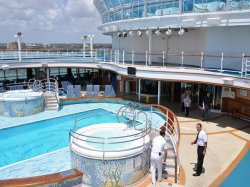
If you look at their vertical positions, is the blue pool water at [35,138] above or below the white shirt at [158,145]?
below

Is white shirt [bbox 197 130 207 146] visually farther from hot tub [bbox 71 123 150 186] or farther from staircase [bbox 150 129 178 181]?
hot tub [bbox 71 123 150 186]

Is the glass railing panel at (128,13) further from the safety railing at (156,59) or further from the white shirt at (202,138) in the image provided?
the white shirt at (202,138)

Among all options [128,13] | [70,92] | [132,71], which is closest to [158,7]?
[128,13]

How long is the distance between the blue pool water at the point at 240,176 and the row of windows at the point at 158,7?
28.3 ft

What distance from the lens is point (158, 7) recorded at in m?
17.7

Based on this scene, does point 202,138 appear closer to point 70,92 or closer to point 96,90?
point 96,90

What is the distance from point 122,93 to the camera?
2186 centimetres

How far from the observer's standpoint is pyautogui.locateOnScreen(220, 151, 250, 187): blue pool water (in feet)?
27.2

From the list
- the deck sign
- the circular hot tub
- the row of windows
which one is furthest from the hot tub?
the row of windows

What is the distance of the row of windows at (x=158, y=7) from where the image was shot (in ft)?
49.1

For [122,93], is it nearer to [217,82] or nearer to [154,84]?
[154,84]

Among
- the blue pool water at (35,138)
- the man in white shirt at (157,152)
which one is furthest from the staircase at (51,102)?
the man in white shirt at (157,152)

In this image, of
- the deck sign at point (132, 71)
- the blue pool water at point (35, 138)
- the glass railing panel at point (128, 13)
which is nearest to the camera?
the blue pool water at point (35, 138)

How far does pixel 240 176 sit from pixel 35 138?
9595mm
